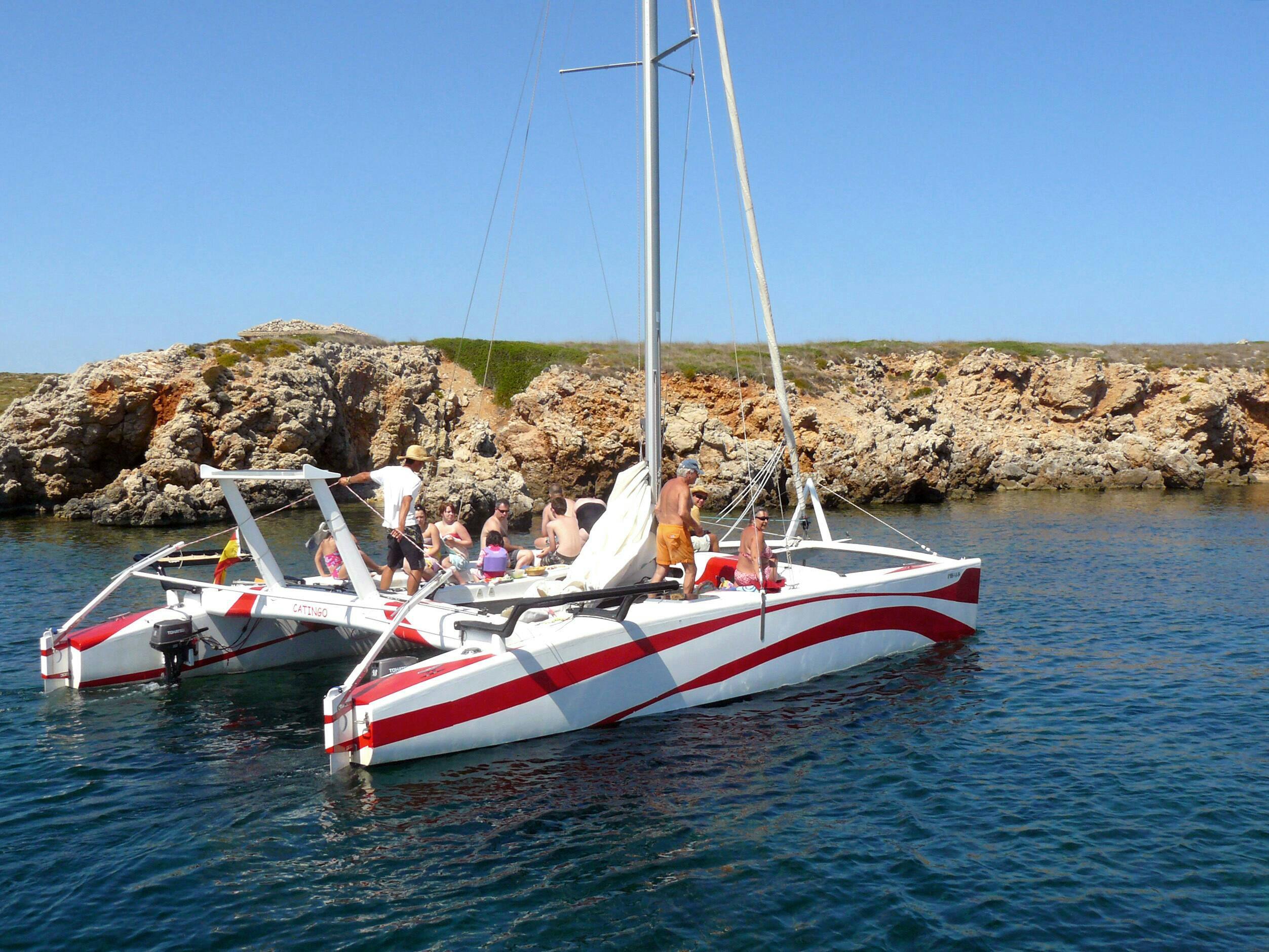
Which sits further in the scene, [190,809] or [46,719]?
[46,719]

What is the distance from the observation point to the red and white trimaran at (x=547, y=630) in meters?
8.69

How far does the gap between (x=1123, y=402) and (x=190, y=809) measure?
167 ft

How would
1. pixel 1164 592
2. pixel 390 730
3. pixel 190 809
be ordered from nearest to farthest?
pixel 190 809, pixel 390 730, pixel 1164 592

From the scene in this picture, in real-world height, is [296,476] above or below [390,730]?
above

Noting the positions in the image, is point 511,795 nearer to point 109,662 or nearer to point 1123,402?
point 109,662

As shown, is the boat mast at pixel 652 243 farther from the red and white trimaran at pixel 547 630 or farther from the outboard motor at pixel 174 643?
the outboard motor at pixel 174 643

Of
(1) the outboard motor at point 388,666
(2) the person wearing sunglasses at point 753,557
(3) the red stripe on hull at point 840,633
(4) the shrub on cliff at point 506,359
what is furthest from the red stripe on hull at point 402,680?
(4) the shrub on cliff at point 506,359

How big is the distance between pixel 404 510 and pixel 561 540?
3545 millimetres

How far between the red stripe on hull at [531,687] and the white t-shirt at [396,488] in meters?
2.63

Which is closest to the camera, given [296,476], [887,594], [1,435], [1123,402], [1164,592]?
[296,476]

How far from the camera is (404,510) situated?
10453 mm

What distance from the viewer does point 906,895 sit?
6.40 m

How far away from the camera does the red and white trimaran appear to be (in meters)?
8.69

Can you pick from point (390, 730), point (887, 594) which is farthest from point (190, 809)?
point (887, 594)
